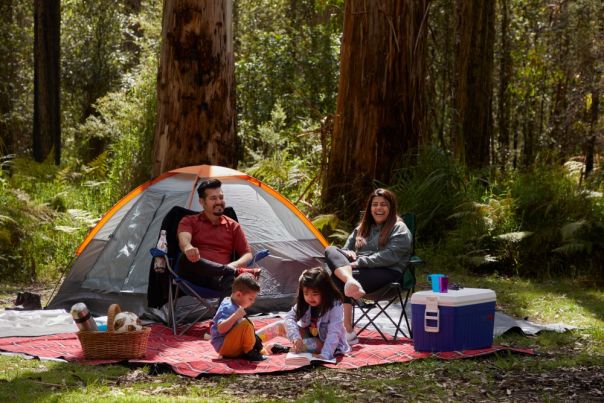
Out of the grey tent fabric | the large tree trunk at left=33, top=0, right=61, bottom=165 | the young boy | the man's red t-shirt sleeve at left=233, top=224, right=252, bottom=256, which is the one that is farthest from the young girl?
the large tree trunk at left=33, top=0, right=61, bottom=165

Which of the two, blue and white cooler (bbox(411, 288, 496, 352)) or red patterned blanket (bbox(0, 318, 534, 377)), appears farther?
blue and white cooler (bbox(411, 288, 496, 352))

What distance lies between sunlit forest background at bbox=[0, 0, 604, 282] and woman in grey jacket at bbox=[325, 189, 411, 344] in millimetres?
3178

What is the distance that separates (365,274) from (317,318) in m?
0.80

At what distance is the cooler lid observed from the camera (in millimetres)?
5824

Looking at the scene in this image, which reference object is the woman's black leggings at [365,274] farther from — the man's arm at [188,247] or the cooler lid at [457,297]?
the man's arm at [188,247]

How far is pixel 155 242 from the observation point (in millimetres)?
7754

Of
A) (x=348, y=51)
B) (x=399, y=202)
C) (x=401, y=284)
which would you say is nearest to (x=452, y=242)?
(x=399, y=202)

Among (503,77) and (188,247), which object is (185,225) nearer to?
(188,247)

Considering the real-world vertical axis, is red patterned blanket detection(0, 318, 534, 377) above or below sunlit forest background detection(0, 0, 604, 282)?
below

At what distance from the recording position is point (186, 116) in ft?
31.2

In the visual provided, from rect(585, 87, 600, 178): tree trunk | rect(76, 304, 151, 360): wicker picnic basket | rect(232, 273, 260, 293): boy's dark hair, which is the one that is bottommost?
rect(76, 304, 151, 360): wicker picnic basket

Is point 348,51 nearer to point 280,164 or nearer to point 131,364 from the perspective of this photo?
point 280,164

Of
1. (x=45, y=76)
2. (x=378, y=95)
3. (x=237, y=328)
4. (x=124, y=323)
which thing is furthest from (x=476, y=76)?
(x=124, y=323)

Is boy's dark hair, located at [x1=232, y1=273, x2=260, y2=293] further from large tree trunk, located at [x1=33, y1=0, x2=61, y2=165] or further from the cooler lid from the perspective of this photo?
large tree trunk, located at [x1=33, y1=0, x2=61, y2=165]
